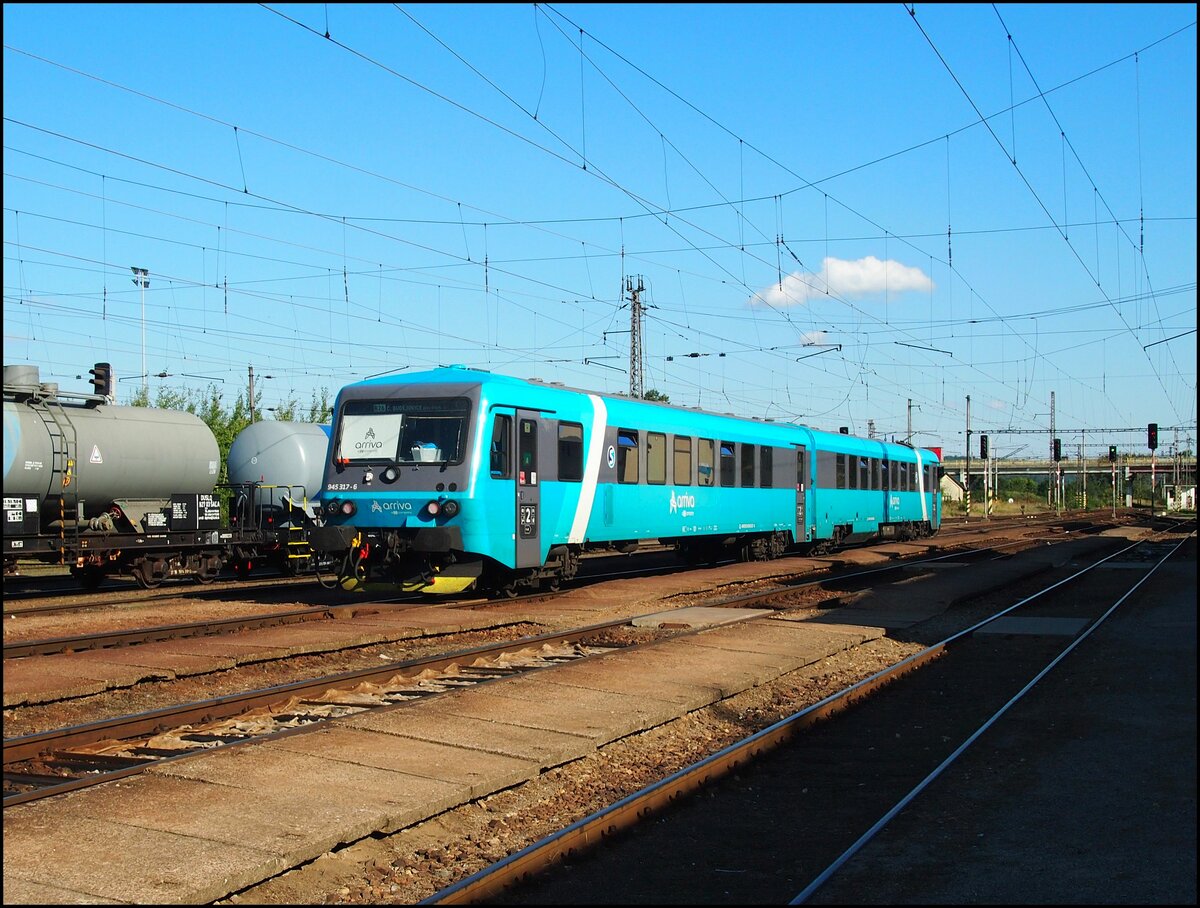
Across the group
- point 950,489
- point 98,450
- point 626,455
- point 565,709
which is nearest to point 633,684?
point 565,709

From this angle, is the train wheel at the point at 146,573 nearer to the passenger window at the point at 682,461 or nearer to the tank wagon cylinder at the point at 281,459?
the tank wagon cylinder at the point at 281,459

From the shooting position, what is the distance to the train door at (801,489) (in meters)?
29.5

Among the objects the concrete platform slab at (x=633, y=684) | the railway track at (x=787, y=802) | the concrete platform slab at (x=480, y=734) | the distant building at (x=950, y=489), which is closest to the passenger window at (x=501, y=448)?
the concrete platform slab at (x=633, y=684)

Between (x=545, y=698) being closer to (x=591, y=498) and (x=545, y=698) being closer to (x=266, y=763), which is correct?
(x=266, y=763)

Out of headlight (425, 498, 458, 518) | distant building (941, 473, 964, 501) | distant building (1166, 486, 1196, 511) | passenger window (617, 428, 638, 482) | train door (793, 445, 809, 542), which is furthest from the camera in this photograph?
distant building (941, 473, 964, 501)

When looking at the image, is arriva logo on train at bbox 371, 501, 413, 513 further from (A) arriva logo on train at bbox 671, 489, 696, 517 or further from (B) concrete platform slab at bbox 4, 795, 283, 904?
(B) concrete platform slab at bbox 4, 795, 283, 904

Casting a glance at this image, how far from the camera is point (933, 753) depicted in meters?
8.91

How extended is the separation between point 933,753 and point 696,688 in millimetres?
2685

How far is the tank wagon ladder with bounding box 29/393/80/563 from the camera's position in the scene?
2059 centimetres

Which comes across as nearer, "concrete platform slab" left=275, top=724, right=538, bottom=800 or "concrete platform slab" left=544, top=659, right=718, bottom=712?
"concrete platform slab" left=275, top=724, right=538, bottom=800

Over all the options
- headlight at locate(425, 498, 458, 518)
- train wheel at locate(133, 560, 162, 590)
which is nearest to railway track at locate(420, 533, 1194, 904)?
headlight at locate(425, 498, 458, 518)

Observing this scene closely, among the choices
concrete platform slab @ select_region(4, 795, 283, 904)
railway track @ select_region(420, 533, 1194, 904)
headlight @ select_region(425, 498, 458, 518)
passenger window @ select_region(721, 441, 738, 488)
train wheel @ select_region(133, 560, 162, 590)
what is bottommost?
railway track @ select_region(420, 533, 1194, 904)

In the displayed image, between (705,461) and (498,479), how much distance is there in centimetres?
784

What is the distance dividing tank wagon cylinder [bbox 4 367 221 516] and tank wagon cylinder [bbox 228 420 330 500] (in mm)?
1437
